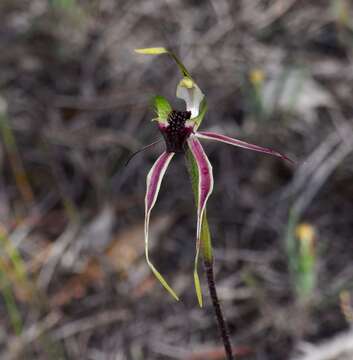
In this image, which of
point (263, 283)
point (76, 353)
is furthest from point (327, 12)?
point (76, 353)

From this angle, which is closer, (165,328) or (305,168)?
(165,328)

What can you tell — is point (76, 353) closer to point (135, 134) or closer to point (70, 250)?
point (70, 250)

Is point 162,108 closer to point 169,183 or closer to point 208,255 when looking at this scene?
point 208,255

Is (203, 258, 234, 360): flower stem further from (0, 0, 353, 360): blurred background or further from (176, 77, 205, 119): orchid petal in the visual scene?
Answer: (0, 0, 353, 360): blurred background

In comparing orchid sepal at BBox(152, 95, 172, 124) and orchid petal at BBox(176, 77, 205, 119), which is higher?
orchid petal at BBox(176, 77, 205, 119)

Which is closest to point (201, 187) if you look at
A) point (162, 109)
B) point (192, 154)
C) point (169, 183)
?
point (192, 154)

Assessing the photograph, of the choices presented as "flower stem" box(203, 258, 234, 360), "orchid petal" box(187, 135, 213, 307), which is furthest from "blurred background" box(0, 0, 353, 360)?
"orchid petal" box(187, 135, 213, 307)

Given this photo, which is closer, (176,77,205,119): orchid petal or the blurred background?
(176,77,205,119): orchid petal
